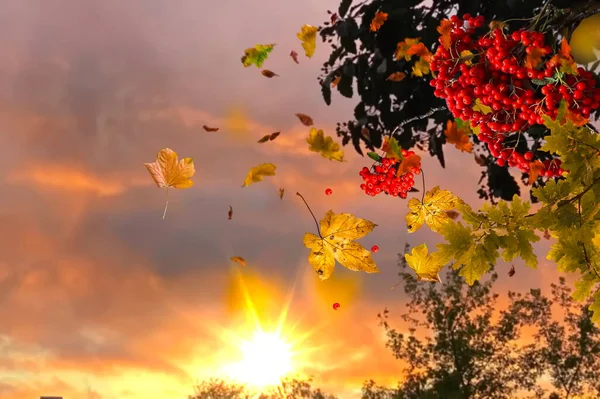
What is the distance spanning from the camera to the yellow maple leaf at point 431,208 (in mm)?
3482

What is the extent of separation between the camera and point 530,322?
22.7 meters

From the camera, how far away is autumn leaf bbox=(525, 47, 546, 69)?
118 inches

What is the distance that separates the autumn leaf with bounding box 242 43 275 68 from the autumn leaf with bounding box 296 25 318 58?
0.79m

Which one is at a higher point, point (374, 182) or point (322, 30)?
point (322, 30)

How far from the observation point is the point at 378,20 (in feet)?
15.4

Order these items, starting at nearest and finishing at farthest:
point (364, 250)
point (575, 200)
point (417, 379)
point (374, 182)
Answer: point (575, 200) < point (364, 250) < point (374, 182) < point (417, 379)

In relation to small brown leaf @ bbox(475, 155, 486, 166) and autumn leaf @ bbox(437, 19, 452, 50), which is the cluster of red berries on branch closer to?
autumn leaf @ bbox(437, 19, 452, 50)

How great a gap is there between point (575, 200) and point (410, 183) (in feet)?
7.35

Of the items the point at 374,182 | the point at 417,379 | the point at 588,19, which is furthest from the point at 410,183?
the point at 417,379

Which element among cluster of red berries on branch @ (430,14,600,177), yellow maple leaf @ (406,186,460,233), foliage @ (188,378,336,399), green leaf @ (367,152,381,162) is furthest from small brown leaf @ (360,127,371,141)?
foliage @ (188,378,336,399)

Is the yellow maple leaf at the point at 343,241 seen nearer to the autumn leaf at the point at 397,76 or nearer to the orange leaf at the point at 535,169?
the orange leaf at the point at 535,169

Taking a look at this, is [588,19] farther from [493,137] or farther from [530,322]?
[530,322]

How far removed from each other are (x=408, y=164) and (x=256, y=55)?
5.17 ft

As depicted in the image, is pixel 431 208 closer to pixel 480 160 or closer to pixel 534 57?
pixel 534 57
